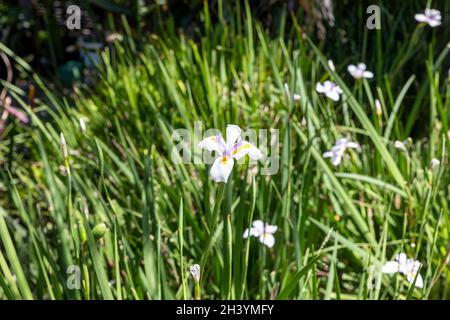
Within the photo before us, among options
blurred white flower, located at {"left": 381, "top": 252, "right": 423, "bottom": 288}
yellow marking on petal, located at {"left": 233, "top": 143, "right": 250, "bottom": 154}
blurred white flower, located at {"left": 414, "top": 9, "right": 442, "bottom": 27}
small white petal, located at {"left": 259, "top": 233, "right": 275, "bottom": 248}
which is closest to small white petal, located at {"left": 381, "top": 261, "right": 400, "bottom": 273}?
blurred white flower, located at {"left": 381, "top": 252, "right": 423, "bottom": 288}

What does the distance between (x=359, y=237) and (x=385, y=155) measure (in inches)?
6.0

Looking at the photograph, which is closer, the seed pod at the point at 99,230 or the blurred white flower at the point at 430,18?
the seed pod at the point at 99,230

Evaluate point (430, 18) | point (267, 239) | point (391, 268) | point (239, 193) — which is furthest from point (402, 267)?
point (430, 18)

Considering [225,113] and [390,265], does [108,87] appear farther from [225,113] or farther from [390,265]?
[390,265]

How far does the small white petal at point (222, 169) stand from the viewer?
0.63 metres

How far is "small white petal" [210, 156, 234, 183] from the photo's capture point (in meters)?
0.63

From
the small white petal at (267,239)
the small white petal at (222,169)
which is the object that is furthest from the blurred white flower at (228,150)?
the small white petal at (267,239)

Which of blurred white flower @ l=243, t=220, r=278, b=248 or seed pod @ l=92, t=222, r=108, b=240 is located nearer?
seed pod @ l=92, t=222, r=108, b=240

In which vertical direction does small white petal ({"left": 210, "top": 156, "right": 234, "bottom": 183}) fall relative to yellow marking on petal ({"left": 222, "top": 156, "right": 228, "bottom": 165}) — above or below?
below

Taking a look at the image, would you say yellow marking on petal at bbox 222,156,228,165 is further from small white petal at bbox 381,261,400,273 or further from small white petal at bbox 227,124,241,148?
small white petal at bbox 381,261,400,273

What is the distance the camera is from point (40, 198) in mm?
1435

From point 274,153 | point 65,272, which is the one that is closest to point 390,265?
point 274,153

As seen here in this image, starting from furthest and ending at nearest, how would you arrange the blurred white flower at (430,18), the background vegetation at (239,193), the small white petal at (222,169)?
1. the blurred white flower at (430,18)
2. the background vegetation at (239,193)
3. the small white petal at (222,169)

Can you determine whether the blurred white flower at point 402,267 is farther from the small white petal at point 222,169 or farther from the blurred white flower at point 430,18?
the blurred white flower at point 430,18
